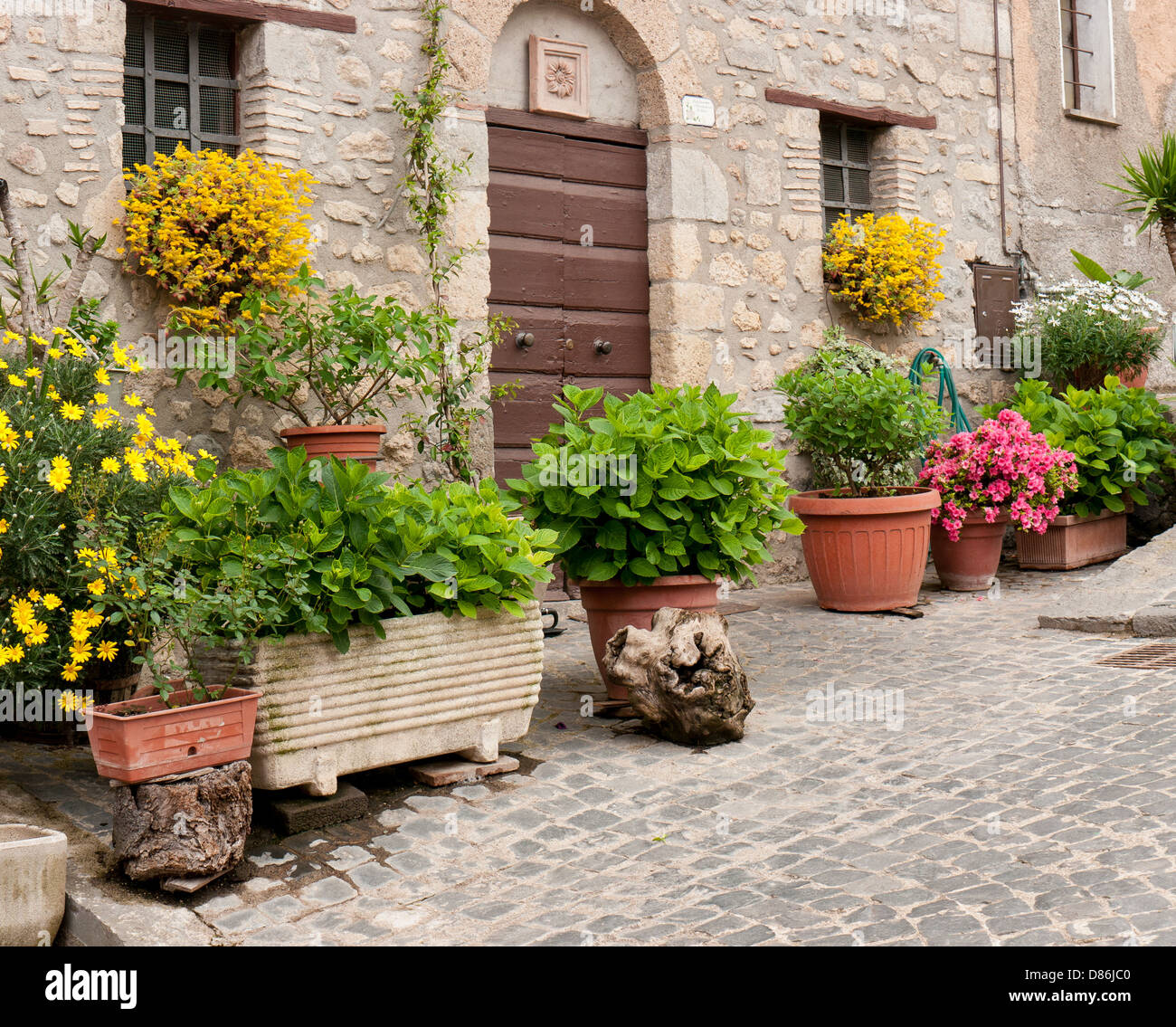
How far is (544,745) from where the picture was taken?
13.7ft

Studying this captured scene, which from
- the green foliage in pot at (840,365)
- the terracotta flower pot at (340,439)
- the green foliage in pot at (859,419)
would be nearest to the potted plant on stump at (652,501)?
the terracotta flower pot at (340,439)

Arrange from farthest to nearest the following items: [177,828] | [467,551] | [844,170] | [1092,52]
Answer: [1092,52], [844,170], [467,551], [177,828]

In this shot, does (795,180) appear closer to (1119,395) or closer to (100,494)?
(1119,395)

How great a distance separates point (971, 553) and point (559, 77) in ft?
12.2

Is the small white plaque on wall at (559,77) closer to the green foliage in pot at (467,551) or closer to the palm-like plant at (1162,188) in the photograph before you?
the green foliage in pot at (467,551)

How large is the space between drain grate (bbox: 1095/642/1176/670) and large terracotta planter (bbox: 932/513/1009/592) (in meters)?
1.75

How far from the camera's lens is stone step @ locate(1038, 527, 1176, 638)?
5.58 metres

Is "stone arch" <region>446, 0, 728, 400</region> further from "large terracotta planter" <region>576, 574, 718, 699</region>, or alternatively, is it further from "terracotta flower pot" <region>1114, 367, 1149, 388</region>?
"terracotta flower pot" <region>1114, 367, 1149, 388</region>

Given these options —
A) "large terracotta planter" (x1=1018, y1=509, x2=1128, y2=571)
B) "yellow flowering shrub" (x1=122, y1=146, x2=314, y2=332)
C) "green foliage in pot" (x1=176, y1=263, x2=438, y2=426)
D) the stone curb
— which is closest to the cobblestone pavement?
the stone curb

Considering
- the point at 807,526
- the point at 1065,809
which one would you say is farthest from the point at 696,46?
the point at 1065,809

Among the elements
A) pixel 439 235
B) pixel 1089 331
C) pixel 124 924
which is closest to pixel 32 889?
pixel 124 924

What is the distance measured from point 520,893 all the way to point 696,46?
5.71m

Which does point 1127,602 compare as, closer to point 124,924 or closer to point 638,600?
point 638,600

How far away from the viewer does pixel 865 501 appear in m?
6.32
